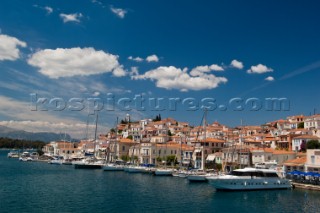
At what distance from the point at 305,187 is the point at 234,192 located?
11.3 m

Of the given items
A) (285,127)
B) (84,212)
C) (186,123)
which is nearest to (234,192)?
(84,212)

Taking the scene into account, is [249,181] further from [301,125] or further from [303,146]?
[301,125]

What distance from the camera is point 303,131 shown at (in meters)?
94.1

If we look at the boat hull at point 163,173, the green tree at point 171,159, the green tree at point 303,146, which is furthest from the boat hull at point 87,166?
the green tree at point 303,146

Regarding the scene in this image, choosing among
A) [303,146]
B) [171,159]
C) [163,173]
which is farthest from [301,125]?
[163,173]

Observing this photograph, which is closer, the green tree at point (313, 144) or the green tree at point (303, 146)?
the green tree at point (313, 144)

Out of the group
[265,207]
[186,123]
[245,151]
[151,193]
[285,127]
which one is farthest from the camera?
[186,123]

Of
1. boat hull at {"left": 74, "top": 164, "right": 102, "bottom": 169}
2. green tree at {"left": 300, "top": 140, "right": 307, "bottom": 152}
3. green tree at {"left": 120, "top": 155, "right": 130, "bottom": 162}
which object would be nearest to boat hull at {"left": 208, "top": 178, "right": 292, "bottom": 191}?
green tree at {"left": 300, "top": 140, "right": 307, "bottom": 152}

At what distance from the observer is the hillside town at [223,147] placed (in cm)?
7156

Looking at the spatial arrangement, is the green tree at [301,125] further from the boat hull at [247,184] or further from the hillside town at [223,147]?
the boat hull at [247,184]

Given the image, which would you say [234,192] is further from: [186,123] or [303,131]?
[186,123]

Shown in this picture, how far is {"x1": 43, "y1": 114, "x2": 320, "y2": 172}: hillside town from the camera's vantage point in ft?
235

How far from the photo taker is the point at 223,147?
8906cm

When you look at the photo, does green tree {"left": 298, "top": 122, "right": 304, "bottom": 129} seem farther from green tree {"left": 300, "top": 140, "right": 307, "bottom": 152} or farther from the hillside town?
green tree {"left": 300, "top": 140, "right": 307, "bottom": 152}
